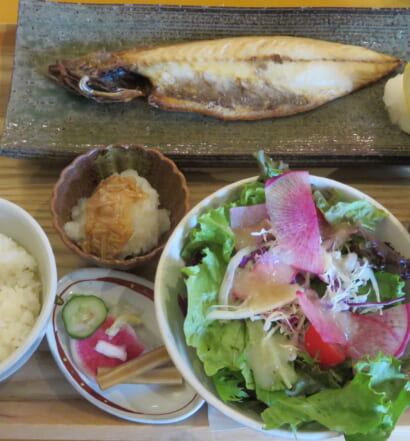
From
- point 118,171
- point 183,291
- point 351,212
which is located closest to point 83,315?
point 183,291

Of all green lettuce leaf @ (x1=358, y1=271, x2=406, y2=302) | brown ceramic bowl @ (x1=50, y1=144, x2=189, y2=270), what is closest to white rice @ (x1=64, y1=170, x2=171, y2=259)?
brown ceramic bowl @ (x1=50, y1=144, x2=189, y2=270)

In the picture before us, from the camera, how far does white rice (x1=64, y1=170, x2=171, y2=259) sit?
3.76 feet

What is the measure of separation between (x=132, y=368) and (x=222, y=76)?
3.10ft

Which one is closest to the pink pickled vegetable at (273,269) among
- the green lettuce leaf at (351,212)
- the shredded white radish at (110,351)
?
the green lettuce leaf at (351,212)

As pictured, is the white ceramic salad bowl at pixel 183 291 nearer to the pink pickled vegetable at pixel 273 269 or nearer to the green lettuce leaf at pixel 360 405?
the green lettuce leaf at pixel 360 405

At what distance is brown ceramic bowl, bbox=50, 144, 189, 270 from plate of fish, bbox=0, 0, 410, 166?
4.9 inches

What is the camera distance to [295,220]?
0.89 m

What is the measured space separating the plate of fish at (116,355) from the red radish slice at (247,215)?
1.16ft

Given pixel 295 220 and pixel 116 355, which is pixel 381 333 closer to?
pixel 295 220

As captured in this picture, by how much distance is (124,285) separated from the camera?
3.82ft

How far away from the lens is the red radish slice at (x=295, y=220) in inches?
34.5

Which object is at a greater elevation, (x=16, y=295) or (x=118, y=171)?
(x=118, y=171)

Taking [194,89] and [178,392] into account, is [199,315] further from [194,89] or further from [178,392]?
[194,89]

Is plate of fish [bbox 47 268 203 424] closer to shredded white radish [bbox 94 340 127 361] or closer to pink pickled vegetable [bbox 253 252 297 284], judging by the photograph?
shredded white radish [bbox 94 340 127 361]
